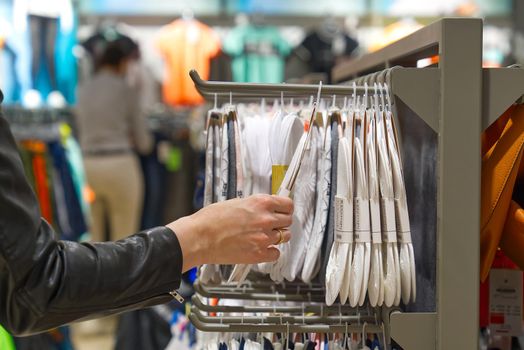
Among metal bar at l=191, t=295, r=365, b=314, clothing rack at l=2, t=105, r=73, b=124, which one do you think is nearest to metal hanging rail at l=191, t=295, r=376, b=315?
metal bar at l=191, t=295, r=365, b=314

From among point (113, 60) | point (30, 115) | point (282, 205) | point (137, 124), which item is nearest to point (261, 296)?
point (282, 205)

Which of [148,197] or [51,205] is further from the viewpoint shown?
[148,197]

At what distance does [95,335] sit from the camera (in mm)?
5332

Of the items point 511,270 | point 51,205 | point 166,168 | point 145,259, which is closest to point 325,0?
point 166,168

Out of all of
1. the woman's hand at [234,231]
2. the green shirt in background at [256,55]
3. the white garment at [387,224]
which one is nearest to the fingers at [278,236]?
the woman's hand at [234,231]

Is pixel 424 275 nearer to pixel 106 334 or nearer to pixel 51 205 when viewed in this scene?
pixel 51 205

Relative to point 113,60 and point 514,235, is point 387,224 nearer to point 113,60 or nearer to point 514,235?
point 514,235

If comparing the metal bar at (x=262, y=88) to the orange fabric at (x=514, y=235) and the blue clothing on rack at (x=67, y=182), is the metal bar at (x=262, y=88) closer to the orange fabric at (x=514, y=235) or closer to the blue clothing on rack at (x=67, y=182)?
the orange fabric at (x=514, y=235)

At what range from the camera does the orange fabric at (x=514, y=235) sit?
1.71m

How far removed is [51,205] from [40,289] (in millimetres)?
3126

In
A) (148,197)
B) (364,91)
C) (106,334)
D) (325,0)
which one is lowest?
(106,334)

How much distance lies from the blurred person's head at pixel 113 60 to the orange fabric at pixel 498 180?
3.89m

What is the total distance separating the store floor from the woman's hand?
3670 mm

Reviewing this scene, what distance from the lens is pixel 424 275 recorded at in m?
1.85
